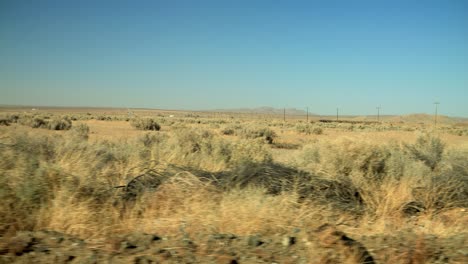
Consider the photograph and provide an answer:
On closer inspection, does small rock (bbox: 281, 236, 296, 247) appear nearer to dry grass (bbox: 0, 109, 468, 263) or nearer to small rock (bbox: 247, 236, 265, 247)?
dry grass (bbox: 0, 109, 468, 263)

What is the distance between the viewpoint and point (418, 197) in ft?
31.8

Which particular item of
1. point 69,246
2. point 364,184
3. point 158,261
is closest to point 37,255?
point 69,246

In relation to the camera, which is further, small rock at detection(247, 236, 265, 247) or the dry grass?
the dry grass

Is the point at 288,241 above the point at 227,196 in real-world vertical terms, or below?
below

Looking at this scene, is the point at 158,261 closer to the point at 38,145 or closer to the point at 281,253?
the point at 281,253

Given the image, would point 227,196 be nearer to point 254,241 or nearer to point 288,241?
point 254,241

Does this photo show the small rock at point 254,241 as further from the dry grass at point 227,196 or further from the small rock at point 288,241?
the dry grass at point 227,196

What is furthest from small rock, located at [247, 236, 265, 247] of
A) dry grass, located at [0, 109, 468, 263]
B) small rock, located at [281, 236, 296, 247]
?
dry grass, located at [0, 109, 468, 263]

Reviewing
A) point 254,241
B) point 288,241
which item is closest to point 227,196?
point 254,241

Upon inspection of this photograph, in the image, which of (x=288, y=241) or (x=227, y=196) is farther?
(x=227, y=196)

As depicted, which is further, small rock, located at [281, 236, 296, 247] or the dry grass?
the dry grass

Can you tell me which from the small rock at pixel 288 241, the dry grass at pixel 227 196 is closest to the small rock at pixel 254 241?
the small rock at pixel 288 241

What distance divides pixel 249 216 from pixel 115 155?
6289 millimetres

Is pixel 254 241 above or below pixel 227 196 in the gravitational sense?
below
